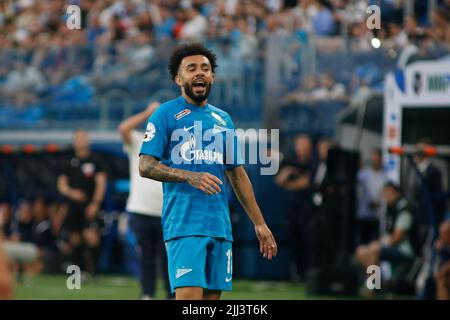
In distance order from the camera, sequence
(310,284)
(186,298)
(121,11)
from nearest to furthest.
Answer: (186,298)
(310,284)
(121,11)

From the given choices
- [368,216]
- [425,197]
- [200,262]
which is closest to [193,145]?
[200,262]

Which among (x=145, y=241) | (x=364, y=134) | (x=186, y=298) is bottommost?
(x=186, y=298)

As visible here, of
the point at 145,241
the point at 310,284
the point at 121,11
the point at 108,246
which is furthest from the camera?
the point at 121,11

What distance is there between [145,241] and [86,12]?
10.9 m

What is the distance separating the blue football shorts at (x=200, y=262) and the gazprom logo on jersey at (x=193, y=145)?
1.60 ft

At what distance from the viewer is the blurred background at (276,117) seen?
14156 millimetres

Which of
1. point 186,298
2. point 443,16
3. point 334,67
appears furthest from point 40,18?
point 186,298

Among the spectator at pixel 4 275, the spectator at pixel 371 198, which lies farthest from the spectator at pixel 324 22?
the spectator at pixel 4 275

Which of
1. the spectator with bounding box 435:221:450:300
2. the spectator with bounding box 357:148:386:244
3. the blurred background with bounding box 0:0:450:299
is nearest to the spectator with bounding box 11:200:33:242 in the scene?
the blurred background with bounding box 0:0:450:299

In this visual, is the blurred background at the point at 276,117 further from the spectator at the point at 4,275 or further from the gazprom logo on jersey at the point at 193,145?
the spectator at the point at 4,275

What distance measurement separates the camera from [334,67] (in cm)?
1633

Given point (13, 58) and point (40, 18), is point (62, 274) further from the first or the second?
point (40, 18)

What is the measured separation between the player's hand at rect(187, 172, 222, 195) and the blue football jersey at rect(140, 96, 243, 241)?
1.01 feet

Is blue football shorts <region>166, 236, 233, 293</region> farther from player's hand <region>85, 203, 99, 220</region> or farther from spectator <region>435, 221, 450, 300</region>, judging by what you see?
player's hand <region>85, 203, 99, 220</region>
